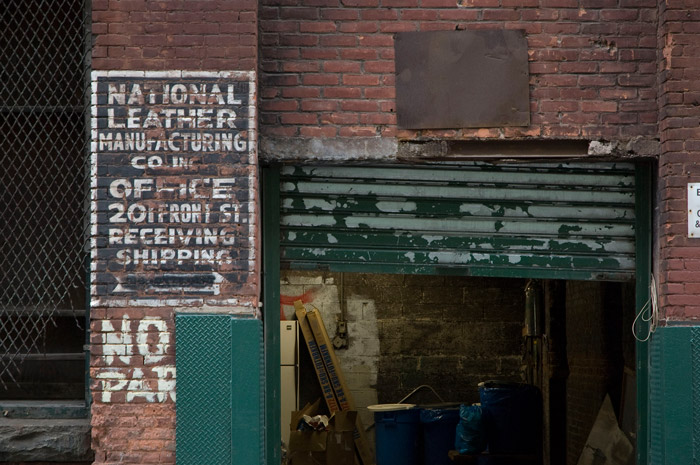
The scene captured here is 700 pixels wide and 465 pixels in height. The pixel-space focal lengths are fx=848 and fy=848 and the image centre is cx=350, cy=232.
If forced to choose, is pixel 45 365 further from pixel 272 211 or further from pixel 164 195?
pixel 272 211

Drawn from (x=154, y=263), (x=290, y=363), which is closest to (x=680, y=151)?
(x=154, y=263)

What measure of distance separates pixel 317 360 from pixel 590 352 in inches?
157

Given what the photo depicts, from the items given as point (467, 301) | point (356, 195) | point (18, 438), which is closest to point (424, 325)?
point (467, 301)

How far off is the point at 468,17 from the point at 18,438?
404 cm

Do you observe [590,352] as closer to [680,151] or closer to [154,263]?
[680,151]

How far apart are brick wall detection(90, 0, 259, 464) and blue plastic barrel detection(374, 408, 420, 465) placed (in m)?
5.15

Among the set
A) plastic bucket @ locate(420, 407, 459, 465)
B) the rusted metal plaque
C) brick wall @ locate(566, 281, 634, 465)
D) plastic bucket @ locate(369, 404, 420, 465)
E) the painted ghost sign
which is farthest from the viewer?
plastic bucket @ locate(369, 404, 420, 465)

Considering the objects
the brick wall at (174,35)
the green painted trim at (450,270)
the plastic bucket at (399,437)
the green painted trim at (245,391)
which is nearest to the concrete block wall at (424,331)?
the plastic bucket at (399,437)

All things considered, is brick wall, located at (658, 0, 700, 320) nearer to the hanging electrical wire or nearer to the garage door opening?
the hanging electrical wire

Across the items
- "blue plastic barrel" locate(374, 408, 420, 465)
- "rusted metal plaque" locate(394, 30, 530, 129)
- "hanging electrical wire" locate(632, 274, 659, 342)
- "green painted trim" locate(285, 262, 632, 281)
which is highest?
"rusted metal plaque" locate(394, 30, 530, 129)


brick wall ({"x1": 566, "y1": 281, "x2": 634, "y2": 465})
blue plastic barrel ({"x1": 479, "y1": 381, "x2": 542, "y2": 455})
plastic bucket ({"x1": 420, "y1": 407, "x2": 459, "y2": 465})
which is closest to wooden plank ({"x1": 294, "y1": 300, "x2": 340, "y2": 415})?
plastic bucket ({"x1": 420, "y1": 407, "x2": 459, "y2": 465})

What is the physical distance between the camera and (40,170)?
579 centimetres

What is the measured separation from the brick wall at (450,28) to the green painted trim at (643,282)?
393 mm

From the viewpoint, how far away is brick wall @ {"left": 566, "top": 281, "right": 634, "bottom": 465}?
8.20 m
